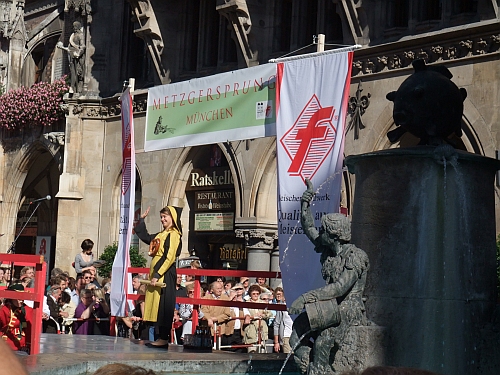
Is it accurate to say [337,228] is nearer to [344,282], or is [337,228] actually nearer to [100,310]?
[344,282]

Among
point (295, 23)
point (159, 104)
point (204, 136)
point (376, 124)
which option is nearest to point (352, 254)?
point (204, 136)

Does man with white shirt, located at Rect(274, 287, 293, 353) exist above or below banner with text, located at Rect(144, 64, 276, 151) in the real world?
below

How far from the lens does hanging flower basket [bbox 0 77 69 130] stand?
86.7ft

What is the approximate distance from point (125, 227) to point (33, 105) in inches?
582

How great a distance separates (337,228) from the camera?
7.07 metres

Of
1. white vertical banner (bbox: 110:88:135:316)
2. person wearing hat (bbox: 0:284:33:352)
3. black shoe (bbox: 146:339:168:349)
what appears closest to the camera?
person wearing hat (bbox: 0:284:33:352)

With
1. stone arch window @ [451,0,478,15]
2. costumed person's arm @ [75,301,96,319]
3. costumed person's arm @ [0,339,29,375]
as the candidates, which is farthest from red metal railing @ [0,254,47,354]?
stone arch window @ [451,0,478,15]

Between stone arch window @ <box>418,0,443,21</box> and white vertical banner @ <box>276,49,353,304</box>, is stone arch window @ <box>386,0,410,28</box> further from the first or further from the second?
white vertical banner @ <box>276,49,353,304</box>

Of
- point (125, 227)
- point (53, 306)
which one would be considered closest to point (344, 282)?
point (125, 227)

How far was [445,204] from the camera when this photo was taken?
7098mm

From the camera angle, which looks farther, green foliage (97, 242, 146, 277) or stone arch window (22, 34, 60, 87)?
stone arch window (22, 34, 60, 87)

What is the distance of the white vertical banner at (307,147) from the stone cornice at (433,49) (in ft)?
20.6

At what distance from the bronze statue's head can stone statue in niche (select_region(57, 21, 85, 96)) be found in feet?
62.6

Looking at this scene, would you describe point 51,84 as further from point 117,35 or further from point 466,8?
point 466,8
